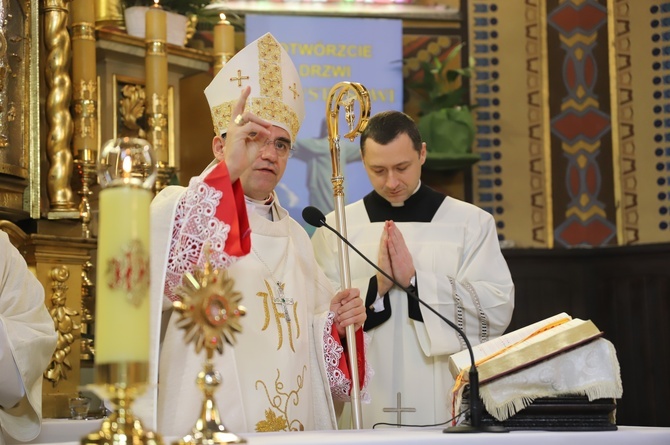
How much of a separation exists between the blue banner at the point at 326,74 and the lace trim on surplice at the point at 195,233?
160 inches

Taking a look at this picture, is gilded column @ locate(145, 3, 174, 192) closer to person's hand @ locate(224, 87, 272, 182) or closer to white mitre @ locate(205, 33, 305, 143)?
white mitre @ locate(205, 33, 305, 143)

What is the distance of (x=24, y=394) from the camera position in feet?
12.4

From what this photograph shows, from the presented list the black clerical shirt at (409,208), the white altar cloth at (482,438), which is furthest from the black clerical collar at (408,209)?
the white altar cloth at (482,438)

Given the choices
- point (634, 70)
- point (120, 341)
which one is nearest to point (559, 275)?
point (634, 70)

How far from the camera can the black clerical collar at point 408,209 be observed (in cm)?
523

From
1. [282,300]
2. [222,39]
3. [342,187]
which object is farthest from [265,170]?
[222,39]

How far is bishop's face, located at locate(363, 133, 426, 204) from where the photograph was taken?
489 centimetres

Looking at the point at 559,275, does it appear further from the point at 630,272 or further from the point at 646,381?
the point at 646,381

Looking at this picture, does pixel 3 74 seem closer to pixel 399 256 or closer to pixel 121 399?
pixel 399 256

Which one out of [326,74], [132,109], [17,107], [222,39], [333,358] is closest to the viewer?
[333,358]

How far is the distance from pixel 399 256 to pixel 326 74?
10.6 feet

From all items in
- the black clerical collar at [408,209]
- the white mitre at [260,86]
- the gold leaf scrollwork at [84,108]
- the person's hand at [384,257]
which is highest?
the gold leaf scrollwork at [84,108]

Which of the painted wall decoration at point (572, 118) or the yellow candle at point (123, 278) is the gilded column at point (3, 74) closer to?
the yellow candle at point (123, 278)

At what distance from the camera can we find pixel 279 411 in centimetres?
365
